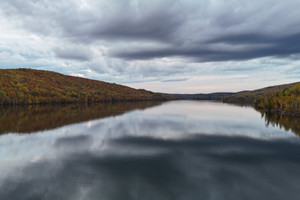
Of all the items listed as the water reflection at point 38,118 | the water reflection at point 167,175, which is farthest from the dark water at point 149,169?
the water reflection at point 38,118

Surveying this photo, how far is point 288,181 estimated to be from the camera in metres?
18.7

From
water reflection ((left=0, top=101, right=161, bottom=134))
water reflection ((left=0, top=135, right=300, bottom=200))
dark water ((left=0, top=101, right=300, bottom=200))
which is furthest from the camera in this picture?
water reflection ((left=0, top=101, right=161, bottom=134))

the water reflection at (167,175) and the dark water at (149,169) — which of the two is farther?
the dark water at (149,169)

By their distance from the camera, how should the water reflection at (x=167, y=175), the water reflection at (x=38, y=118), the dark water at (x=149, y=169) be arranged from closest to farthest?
1. the water reflection at (x=167, y=175)
2. the dark water at (x=149, y=169)
3. the water reflection at (x=38, y=118)

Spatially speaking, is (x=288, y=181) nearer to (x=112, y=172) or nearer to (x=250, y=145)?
(x=250, y=145)

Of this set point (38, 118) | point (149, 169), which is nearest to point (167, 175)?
point (149, 169)

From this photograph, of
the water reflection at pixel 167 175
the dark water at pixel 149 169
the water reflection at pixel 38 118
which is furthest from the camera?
the water reflection at pixel 38 118

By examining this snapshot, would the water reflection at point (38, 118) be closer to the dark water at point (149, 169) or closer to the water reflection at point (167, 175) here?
the dark water at point (149, 169)

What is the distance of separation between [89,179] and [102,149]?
10.9m

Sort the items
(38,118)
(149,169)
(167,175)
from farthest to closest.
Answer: (38,118) < (149,169) < (167,175)

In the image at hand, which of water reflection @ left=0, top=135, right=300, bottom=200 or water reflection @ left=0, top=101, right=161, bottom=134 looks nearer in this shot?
water reflection @ left=0, top=135, right=300, bottom=200

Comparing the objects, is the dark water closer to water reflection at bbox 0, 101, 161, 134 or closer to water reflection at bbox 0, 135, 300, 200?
water reflection at bbox 0, 135, 300, 200

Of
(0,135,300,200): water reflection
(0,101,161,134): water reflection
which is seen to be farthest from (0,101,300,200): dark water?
(0,101,161,134): water reflection

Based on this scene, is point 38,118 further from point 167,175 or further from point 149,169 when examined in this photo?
point 167,175
